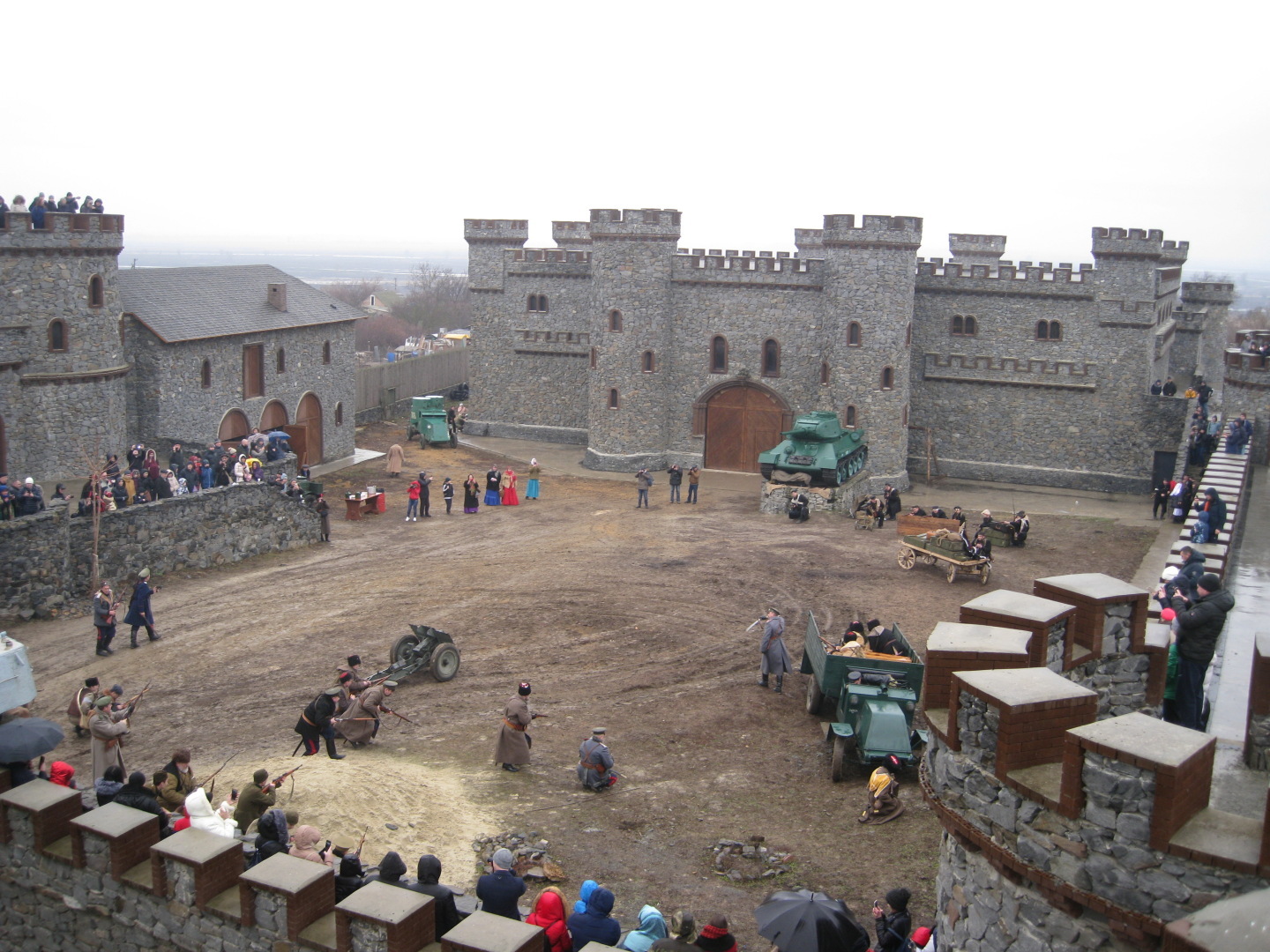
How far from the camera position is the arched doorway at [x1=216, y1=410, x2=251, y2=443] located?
32781mm

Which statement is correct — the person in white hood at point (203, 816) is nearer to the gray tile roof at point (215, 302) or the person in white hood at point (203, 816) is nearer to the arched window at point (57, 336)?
the arched window at point (57, 336)

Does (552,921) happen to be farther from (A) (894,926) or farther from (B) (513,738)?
(B) (513,738)

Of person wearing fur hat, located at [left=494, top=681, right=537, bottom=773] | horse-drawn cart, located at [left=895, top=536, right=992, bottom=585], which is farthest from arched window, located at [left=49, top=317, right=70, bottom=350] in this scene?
horse-drawn cart, located at [left=895, top=536, right=992, bottom=585]

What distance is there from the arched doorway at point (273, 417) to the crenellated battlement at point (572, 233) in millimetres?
15224

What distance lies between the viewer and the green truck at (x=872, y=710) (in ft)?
47.3

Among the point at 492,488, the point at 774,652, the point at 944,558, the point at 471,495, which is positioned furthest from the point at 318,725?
the point at 492,488

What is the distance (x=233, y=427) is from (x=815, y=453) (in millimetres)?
17105

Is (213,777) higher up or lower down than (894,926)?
lower down

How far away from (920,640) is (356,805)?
445 inches

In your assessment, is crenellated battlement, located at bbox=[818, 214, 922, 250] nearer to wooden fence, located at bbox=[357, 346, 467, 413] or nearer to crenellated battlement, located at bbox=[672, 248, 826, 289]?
crenellated battlement, located at bbox=[672, 248, 826, 289]

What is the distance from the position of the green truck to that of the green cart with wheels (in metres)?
5.86

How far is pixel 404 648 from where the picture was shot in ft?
58.7

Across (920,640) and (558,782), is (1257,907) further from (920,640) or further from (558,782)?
(920,640)

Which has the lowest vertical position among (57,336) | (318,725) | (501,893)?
(318,725)
